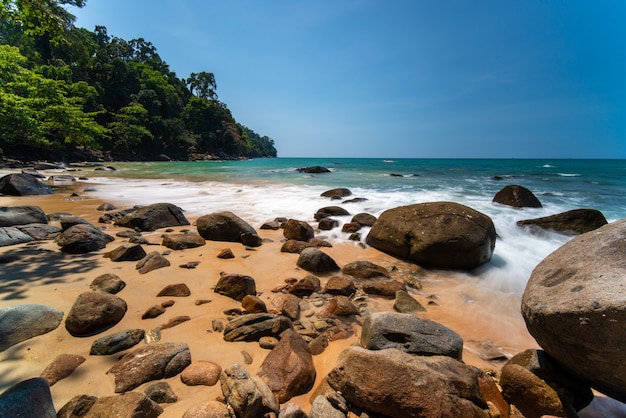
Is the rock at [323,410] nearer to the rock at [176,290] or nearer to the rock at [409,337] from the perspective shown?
the rock at [409,337]

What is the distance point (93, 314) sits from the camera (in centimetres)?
241

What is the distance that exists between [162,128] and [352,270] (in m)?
58.9

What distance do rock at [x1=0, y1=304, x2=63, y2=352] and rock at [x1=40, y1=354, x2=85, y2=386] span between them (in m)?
0.44

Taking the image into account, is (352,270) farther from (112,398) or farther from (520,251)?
(520,251)

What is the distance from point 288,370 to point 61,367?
1.68m

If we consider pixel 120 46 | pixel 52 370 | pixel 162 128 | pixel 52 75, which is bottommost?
pixel 52 370

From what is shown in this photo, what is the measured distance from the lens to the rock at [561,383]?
192 cm

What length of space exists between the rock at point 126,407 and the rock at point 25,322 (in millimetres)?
1203

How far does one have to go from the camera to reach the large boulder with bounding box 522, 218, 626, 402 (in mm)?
1721

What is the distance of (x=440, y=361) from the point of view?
2006 millimetres

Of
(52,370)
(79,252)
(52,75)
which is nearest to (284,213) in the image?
(79,252)

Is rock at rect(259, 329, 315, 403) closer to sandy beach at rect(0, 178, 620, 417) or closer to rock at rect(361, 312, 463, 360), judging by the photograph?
sandy beach at rect(0, 178, 620, 417)

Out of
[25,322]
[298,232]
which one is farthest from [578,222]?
[25,322]

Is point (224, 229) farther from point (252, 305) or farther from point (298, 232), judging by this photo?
point (252, 305)
